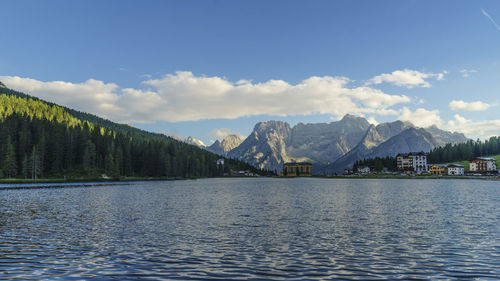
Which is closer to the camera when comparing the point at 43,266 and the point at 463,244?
the point at 43,266

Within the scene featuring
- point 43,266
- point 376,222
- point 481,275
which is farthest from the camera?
point 376,222

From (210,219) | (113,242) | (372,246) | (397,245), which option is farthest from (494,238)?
(113,242)

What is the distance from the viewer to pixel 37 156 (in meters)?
185

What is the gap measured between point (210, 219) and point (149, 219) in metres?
8.78

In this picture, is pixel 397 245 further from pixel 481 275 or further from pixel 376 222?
pixel 376 222

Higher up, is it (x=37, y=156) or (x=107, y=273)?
(x=37, y=156)

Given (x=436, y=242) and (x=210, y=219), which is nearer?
(x=436, y=242)

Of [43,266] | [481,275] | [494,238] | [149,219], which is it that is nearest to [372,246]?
[481,275]

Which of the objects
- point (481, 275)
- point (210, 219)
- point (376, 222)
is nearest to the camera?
point (481, 275)

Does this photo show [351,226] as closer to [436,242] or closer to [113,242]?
[436,242]

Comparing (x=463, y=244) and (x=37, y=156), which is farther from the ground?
(x=37, y=156)

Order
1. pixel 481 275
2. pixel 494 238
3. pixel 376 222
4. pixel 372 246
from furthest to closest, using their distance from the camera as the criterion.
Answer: pixel 376 222 → pixel 494 238 → pixel 372 246 → pixel 481 275

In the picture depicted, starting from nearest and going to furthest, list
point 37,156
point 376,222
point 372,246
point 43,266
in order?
point 43,266
point 372,246
point 376,222
point 37,156

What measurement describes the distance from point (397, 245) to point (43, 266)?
2924cm
